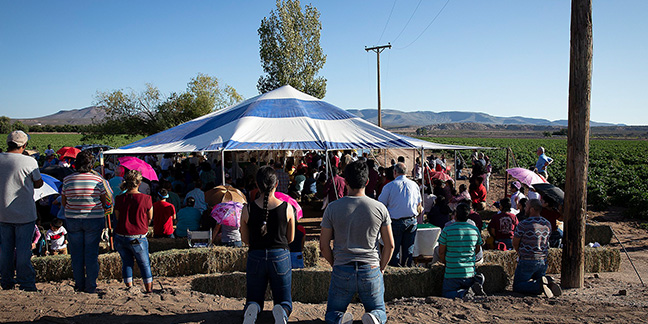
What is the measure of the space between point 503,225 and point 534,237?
1.63m

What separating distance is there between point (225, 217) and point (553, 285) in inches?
177

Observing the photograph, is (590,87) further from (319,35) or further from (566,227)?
(319,35)

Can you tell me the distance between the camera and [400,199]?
632 cm

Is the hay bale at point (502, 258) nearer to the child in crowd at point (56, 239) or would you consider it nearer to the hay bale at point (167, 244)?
the hay bale at point (167, 244)

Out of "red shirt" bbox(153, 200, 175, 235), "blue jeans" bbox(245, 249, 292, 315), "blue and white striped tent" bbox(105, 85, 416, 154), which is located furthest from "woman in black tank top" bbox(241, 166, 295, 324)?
"blue and white striped tent" bbox(105, 85, 416, 154)

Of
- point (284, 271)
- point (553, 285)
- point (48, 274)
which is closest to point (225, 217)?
point (48, 274)

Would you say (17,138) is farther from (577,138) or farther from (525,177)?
(525,177)

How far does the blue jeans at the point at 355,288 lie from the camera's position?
3432 millimetres

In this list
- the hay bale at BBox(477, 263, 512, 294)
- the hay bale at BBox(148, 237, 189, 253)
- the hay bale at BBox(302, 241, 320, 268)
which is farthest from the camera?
the hay bale at BBox(148, 237, 189, 253)

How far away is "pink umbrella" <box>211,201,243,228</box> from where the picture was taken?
6.57m

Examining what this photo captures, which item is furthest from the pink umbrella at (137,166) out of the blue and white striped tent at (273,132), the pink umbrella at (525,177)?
the pink umbrella at (525,177)

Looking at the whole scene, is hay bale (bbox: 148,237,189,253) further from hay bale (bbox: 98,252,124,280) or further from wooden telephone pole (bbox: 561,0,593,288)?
wooden telephone pole (bbox: 561,0,593,288)

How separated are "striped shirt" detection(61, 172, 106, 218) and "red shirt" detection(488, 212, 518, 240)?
566 centimetres

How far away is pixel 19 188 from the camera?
15.0 ft
